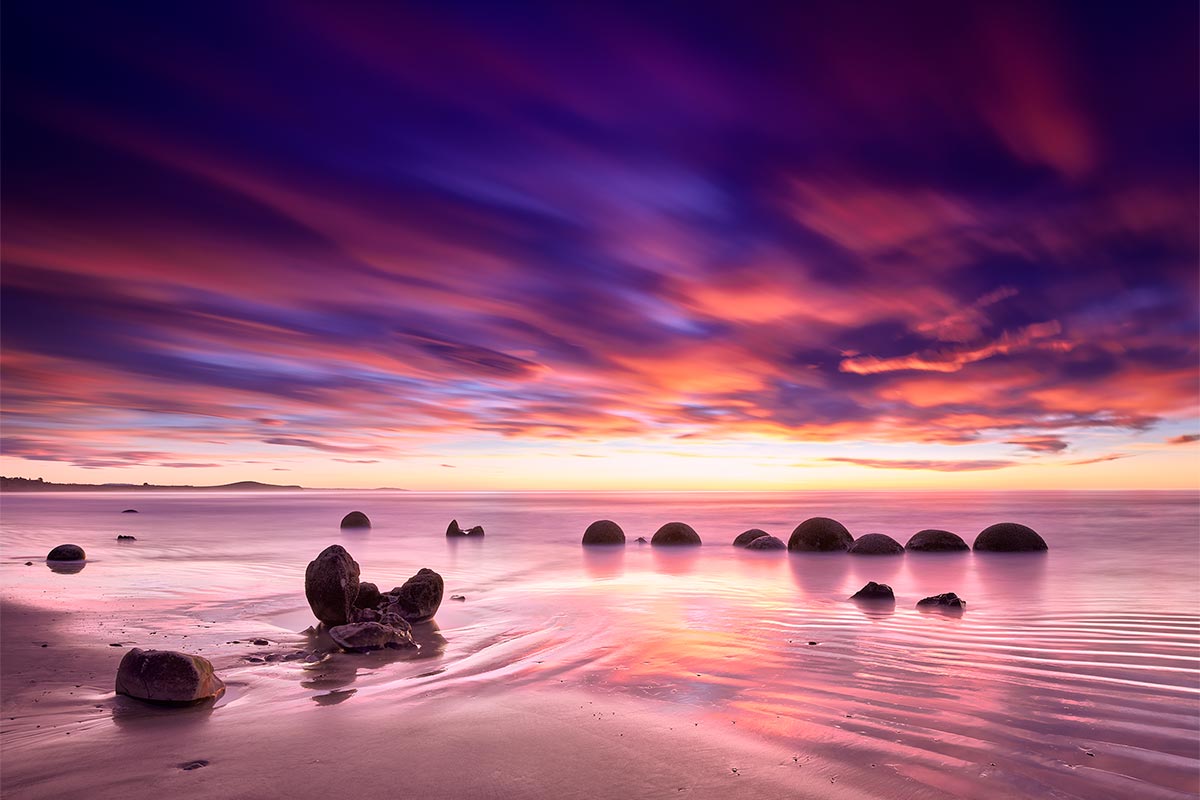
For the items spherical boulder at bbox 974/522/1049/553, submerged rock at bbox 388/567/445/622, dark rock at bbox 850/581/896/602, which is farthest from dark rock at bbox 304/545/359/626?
spherical boulder at bbox 974/522/1049/553

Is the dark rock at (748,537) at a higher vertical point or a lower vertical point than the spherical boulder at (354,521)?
higher

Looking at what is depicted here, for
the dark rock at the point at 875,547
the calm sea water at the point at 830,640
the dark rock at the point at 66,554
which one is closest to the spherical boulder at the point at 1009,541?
the calm sea water at the point at 830,640

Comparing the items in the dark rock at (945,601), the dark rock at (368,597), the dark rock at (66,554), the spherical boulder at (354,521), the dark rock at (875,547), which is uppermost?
the dark rock at (875,547)

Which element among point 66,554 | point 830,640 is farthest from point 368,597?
point 66,554

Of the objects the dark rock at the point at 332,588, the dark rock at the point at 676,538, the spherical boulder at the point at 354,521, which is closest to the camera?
the dark rock at the point at 332,588

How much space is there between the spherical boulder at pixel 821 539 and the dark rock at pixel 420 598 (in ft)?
50.4

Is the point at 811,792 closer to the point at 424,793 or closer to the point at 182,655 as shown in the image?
the point at 424,793

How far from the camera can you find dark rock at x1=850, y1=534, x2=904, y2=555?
2191 cm

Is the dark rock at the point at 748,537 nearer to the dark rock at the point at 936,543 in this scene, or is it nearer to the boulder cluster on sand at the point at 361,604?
the dark rock at the point at 936,543

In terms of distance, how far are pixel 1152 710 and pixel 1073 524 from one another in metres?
38.5

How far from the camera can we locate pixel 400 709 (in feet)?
20.0

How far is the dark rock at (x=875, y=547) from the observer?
21906 millimetres

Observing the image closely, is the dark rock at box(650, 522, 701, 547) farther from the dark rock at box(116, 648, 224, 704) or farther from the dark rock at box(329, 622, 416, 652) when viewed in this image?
the dark rock at box(116, 648, 224, 704)

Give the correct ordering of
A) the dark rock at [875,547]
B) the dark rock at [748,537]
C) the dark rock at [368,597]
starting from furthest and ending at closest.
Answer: the dark rock at [748,537] → the dark rock at [875,547] → the dark rock at [368,597]
